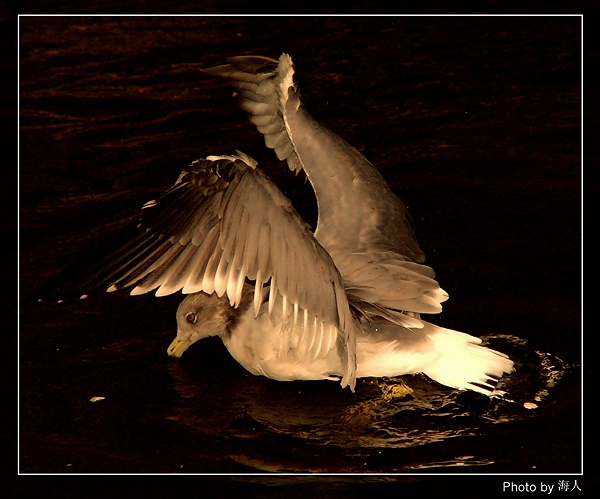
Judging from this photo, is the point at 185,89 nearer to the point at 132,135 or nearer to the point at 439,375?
the point at 132,135

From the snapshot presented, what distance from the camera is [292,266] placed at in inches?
181

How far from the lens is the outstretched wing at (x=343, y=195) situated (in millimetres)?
4996

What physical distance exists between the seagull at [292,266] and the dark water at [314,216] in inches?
6.5

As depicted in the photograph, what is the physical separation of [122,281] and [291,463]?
3.26 ft

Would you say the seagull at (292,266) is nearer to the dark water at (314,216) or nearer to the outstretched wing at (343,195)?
the outstretched wing at (343,195)

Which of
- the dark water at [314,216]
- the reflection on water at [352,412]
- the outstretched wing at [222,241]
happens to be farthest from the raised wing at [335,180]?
the outstretched wing at [222,241]

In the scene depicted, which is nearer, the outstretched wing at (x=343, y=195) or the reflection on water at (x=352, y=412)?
the reflection on water at (x=352, y=412)

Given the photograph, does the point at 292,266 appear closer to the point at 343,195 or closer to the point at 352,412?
the point at 352,412

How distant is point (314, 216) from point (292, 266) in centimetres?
230

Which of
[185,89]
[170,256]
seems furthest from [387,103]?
[170,256]

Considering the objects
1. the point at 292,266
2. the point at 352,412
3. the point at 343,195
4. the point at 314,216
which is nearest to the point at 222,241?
the point at 292,266

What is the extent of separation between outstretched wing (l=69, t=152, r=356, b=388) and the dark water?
713 millimetres

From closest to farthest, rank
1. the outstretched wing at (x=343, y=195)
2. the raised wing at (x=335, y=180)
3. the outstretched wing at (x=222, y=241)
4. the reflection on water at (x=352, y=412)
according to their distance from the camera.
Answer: the outstretched wing at (x=222, y=241)
the reflection on water at (x=352, y=412)
the outstretched wing at (x=343, y=195)
the raised wing at (x=335, y=180)

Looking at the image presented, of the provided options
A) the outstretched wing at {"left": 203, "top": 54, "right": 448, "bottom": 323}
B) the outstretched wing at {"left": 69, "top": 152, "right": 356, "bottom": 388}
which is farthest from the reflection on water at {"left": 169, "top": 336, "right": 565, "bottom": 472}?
the outstretched wing at {"left": 69, "top": 152, "right": 356, "bottom": 388}
